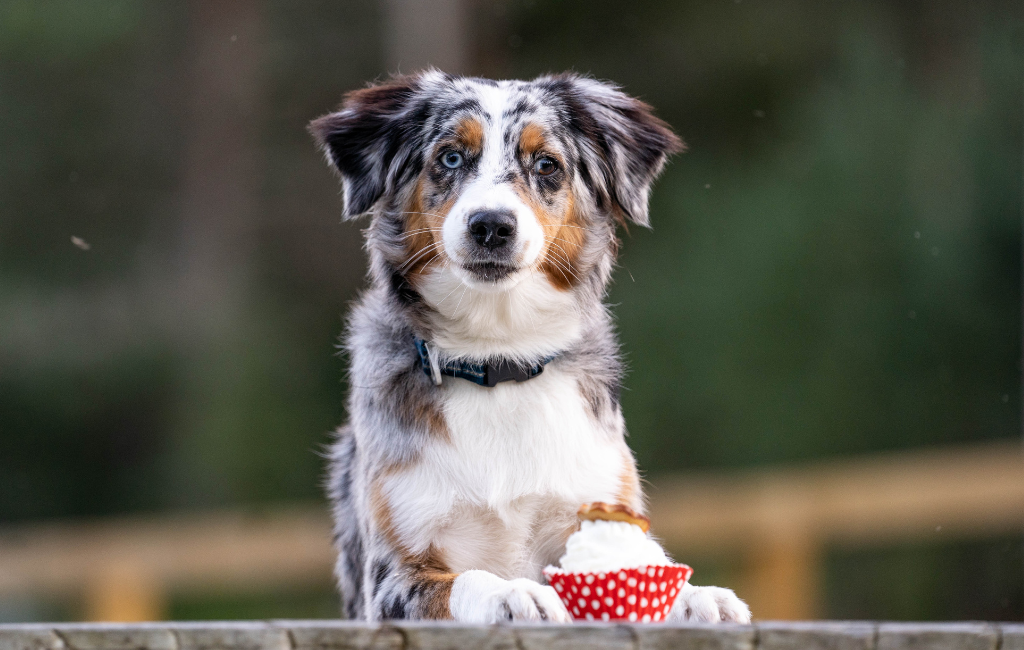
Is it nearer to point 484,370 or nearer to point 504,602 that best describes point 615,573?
point 504,602

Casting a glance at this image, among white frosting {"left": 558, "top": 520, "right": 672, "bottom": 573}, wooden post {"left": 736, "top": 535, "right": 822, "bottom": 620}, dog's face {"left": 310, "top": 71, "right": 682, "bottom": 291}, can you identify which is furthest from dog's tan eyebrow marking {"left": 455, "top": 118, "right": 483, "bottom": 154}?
wooden post {"left": 736, "top": 535, "right": 822, "bottom": 620}

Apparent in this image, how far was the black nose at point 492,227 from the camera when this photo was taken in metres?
2.53

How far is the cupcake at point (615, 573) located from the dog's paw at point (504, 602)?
0.04 meters

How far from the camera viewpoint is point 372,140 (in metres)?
2.99

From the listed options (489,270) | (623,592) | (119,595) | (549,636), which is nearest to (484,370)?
(489,270)

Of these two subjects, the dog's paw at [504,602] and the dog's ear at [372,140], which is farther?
the dog's ear at [372,140]

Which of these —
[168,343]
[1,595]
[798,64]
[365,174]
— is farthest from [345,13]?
[365,174]

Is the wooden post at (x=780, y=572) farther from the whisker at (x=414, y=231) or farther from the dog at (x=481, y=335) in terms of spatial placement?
the whisker at (x=414, y=231)

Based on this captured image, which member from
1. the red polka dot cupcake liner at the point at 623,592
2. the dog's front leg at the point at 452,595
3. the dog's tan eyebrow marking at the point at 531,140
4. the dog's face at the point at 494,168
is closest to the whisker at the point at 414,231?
the dog's face at the point at 494,168

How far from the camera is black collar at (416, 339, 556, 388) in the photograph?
2.60 metres

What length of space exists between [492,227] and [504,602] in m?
0.86

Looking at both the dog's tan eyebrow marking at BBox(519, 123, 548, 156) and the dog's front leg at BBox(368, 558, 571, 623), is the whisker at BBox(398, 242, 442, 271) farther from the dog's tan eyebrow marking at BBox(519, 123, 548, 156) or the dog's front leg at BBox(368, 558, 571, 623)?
the dog's front leg at BBox(368, 558, 571, 623)

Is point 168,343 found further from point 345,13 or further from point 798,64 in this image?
point 798,64

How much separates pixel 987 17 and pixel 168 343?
23.6 feet
